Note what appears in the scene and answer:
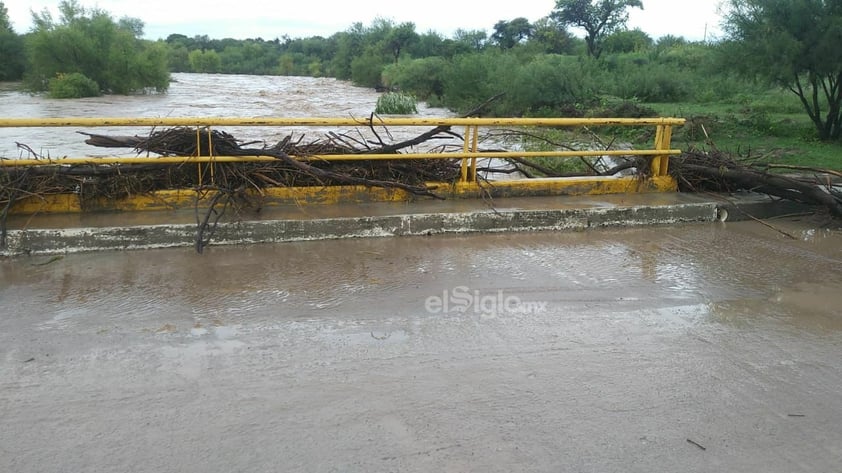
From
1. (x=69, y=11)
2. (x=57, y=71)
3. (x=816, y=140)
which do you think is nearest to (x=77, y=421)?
(x=816, y=140)

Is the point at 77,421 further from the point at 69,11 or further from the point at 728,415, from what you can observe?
the point at 69,11

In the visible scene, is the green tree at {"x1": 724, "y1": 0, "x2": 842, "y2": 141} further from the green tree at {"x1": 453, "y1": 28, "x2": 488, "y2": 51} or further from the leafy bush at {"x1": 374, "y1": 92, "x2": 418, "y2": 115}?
the green tree at {"x1": 453, "y1": 28, "x2": 488, "y2": 51}

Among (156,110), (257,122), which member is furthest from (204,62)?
(257,122)

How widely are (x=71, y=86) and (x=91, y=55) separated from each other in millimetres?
4426

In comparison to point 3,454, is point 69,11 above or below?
above

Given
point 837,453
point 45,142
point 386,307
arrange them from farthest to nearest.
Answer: point 45,142, point 386,307, point 837,453

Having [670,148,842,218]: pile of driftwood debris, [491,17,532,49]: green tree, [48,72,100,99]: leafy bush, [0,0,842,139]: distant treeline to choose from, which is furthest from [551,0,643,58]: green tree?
[670,148,842,218]: pile of driftwood debris

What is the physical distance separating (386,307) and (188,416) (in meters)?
1.79

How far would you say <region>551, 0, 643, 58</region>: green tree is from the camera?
5400cm

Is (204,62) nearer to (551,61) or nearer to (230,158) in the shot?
(551,61)

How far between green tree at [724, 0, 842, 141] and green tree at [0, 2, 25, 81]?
156 feet

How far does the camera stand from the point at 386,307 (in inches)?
192

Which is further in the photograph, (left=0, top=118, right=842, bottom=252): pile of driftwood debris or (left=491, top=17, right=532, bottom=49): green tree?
(left=491, top=17, right=532, bottom=49): green tree

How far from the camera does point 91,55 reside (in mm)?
40094
